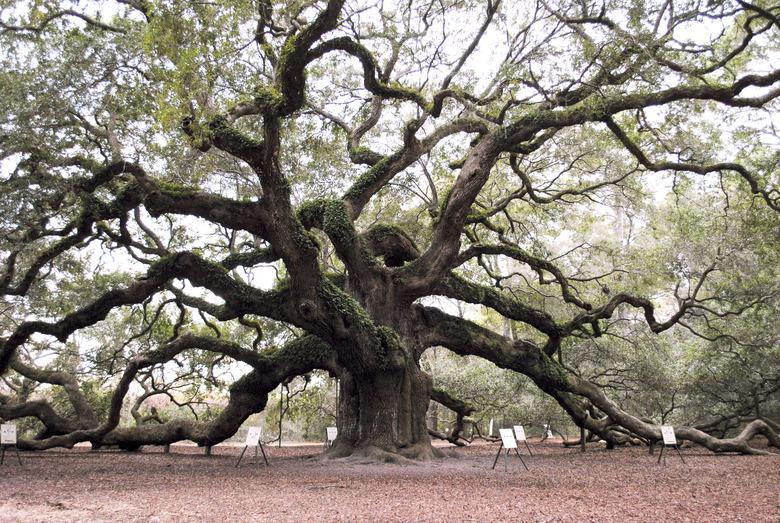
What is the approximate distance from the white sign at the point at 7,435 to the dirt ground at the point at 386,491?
19.4 inches

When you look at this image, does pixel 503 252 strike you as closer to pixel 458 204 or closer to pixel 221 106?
pixel 458 204

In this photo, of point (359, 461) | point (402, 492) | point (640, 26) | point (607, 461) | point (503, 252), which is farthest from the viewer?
point (503, 252)

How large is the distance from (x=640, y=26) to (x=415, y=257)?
18.3ft

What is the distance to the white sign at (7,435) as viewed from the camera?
8071mm

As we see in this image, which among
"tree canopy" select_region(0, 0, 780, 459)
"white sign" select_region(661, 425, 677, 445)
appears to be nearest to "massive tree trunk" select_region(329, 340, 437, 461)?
"tree canopy" select_region(0, 0, 780, 459)

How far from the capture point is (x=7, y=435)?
8141 mm

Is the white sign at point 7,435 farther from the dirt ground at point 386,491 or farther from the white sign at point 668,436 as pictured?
the white sign at point 668,436

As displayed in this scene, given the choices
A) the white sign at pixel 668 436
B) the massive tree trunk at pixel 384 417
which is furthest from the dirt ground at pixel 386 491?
the massive tree trunk at pixel 384 417

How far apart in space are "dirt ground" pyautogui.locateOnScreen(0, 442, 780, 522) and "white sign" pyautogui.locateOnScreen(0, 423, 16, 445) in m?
0.49

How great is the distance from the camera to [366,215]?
15.7m

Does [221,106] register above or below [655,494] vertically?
above

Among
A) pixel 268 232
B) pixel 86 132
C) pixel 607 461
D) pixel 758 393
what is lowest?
pixel 607 461

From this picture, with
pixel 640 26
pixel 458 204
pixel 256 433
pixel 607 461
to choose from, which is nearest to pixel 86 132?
pixel 256 433

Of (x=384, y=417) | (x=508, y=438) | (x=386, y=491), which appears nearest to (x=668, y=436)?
(x=508, y=438)
